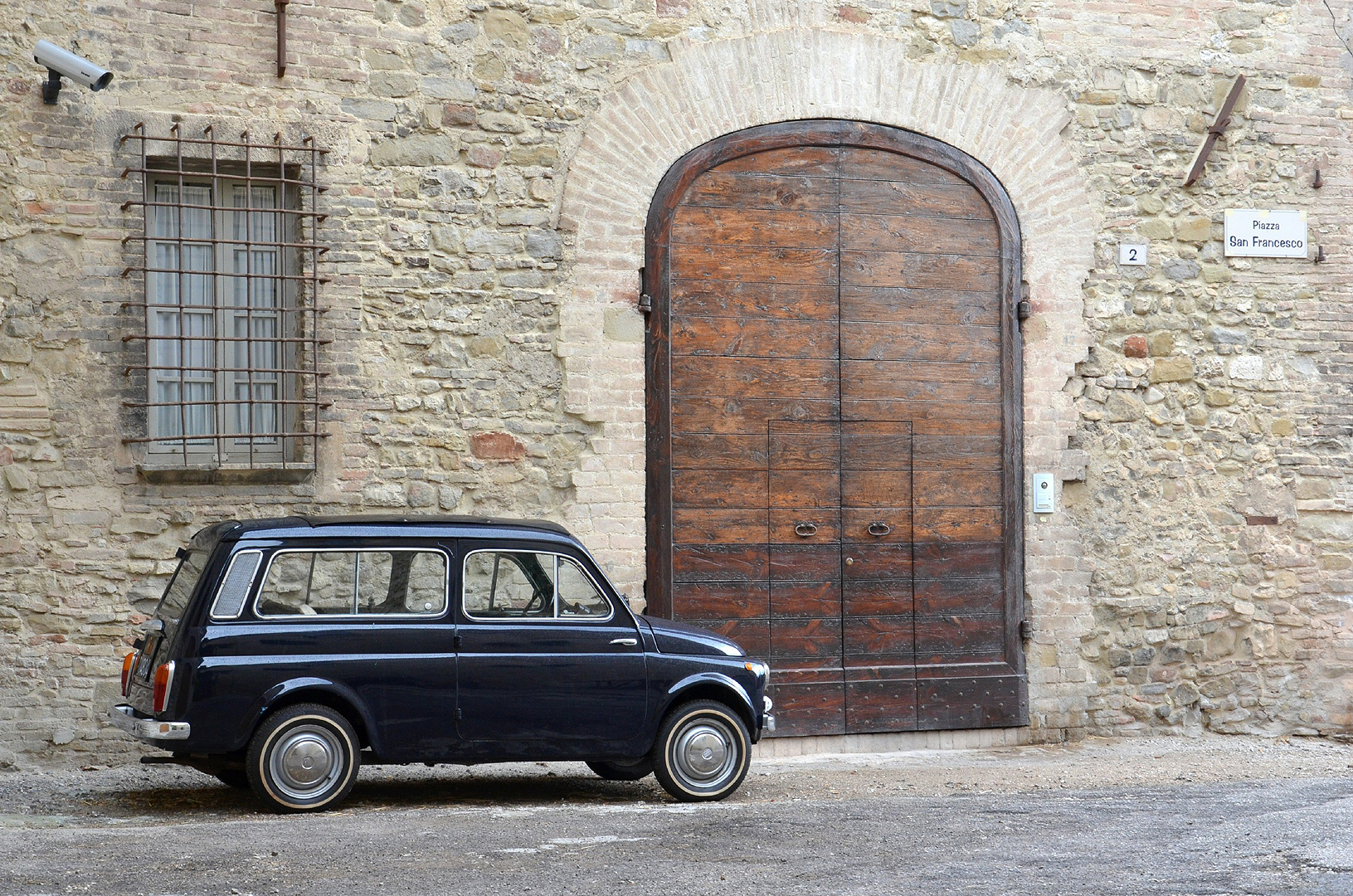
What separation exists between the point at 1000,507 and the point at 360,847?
203 inches

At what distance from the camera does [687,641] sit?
6828 mm

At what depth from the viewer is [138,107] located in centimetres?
782

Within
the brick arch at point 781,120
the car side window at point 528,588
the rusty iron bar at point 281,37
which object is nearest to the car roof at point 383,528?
the car side window at point 528,588

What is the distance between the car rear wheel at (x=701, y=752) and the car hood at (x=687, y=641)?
242 mm

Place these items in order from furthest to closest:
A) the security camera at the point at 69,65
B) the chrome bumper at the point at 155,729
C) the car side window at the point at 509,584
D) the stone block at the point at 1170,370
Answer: the stone block at the point at 1170,370
the security camera at the point at 69,65
the car side window at the point at 509,584
the chrome bumper at the point at 155,729

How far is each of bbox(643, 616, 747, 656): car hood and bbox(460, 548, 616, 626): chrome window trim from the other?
250mm

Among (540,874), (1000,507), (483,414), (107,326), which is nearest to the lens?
(540,874)

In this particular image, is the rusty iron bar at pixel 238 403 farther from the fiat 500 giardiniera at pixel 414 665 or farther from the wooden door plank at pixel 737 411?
the wooden door plank at pixel 737 411

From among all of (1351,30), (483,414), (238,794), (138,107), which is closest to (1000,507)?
(483,414)

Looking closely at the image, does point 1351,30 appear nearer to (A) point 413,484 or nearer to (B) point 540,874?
(A) point 413,484

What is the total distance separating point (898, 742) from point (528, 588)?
3.26m

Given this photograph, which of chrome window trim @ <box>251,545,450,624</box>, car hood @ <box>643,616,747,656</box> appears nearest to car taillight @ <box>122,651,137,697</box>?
chrome window trim @ <box>251,545,450,624</box>

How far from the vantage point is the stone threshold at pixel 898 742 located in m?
8.66

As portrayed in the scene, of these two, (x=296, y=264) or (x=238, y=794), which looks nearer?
(x=238, y=794)
